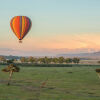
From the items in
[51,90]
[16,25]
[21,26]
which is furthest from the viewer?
[16,25]

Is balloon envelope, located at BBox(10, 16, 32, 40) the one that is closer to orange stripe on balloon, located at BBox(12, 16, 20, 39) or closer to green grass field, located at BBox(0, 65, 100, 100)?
orange stripe on balloon, located at BBox(12, 16, 20, 39)

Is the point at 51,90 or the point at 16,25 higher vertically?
the point at 16,25

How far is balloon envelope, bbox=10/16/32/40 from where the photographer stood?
322ft

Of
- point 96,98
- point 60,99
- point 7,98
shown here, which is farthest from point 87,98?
point 7,98

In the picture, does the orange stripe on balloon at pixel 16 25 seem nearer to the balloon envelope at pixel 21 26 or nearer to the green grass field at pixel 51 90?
the balloon envelope at pixel 21 26

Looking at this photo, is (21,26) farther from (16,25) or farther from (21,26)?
(16,25)

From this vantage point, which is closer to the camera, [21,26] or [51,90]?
[51,90]

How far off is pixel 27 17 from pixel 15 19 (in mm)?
4678

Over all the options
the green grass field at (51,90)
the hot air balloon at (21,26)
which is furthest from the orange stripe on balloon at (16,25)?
the green grass field at (51,90)

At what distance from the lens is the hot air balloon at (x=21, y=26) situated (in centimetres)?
9812

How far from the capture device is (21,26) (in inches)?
3866

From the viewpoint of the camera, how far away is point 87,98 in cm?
4469

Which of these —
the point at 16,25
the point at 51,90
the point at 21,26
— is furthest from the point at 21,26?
the point at 51,90

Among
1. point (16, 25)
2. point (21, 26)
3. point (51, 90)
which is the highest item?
point (16, 25)
